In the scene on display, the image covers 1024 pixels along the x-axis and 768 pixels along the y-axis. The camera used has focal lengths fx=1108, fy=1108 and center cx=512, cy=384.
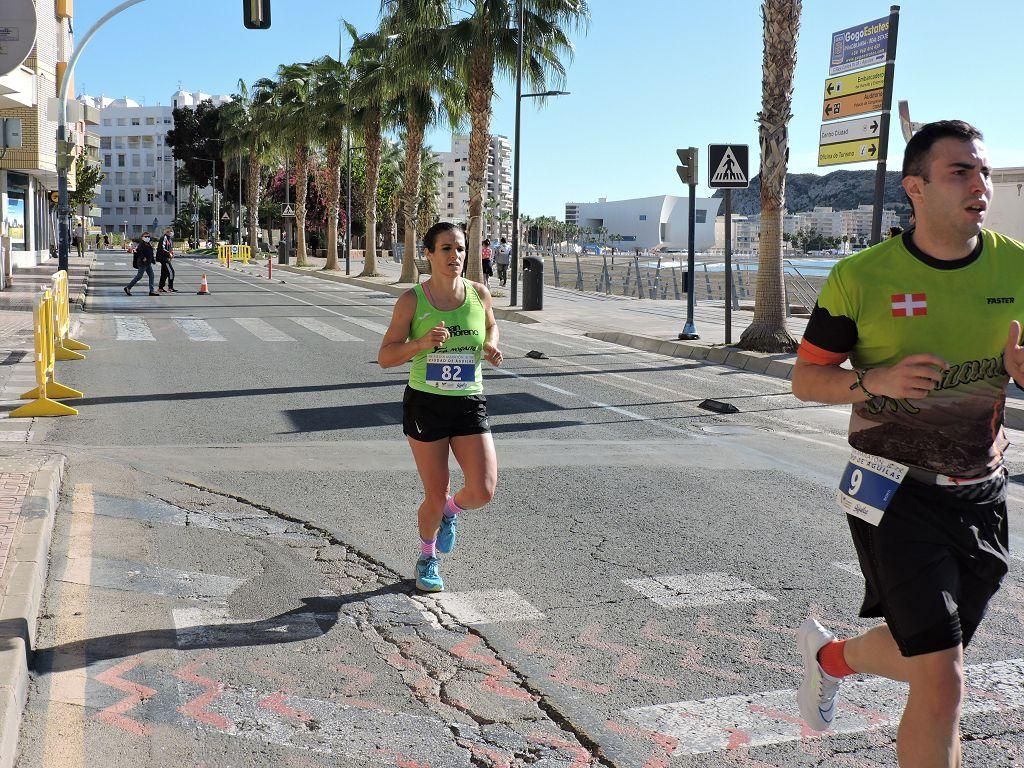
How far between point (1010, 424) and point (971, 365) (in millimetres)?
8960

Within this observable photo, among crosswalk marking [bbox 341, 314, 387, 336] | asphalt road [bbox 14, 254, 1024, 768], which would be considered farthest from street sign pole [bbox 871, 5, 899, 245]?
crosswalk marking [bbox 341, 314, 387, 336]

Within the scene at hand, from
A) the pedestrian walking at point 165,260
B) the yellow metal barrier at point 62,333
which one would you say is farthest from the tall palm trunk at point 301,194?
the yellow metal barrier at point 62,333

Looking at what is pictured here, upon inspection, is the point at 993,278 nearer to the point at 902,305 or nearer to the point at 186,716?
the point at 902,305

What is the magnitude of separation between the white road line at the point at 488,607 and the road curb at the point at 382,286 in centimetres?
491

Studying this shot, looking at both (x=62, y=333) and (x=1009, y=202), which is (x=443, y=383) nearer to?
(x=62, y=333)

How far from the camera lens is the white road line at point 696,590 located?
5055mm

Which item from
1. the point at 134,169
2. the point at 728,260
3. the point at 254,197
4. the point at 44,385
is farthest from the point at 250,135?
the point at 134,169

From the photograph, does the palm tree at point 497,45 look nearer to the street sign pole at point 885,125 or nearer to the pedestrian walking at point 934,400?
the street sign pole at point 885,125

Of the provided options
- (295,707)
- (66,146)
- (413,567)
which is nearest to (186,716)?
(295,707)

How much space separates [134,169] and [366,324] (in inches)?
6568

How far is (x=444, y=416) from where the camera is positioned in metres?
5.01

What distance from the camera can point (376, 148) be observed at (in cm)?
4791

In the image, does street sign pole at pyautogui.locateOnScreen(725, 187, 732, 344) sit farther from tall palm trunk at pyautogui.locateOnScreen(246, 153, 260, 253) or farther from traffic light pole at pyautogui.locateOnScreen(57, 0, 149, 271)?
tall palm trunk at pyautogui.locateOnScreen(246, 153, 260, 253)

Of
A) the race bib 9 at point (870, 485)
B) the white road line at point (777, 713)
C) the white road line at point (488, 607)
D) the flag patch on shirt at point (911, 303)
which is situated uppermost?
the flag patch on shirt at point (911, 303)
